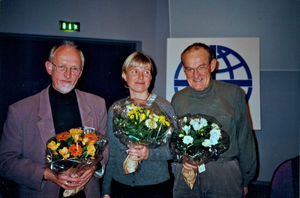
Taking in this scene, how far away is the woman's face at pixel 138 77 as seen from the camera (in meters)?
1.68

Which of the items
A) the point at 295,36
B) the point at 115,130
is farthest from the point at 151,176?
the point at 295,36

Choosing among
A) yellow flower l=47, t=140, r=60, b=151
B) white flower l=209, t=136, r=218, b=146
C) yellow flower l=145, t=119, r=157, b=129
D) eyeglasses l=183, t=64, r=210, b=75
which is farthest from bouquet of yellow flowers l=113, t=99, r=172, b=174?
eyeglasses l=183, t=64, r=210, b=75

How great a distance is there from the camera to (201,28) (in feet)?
10.5

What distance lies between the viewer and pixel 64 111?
157 cm

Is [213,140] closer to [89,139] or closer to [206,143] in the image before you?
[206,143]

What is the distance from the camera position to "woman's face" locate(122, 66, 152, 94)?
66.3 inches

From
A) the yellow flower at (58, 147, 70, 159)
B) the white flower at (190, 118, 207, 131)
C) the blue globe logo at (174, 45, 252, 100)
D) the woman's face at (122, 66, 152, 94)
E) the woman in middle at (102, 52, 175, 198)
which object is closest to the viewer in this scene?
the yellow flower at (58, 147, 70, 159)

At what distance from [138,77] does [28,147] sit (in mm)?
1076

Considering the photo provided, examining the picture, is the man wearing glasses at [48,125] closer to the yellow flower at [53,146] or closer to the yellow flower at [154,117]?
the yellow flower at [53,146]

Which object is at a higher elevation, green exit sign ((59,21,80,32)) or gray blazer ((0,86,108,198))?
green exit sign ((59,21,80,32))

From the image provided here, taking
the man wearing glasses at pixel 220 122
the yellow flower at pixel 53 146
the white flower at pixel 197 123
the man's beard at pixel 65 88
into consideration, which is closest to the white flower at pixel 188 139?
the white flower at pixel 197 123

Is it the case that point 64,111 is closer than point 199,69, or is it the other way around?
point 64,111

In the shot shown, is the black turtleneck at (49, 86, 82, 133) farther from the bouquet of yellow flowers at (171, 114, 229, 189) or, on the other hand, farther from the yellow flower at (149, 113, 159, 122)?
the bouquet of yellow flowers at (171, 114, 229, 189)

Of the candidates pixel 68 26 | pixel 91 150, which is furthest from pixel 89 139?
pixel 68 26
